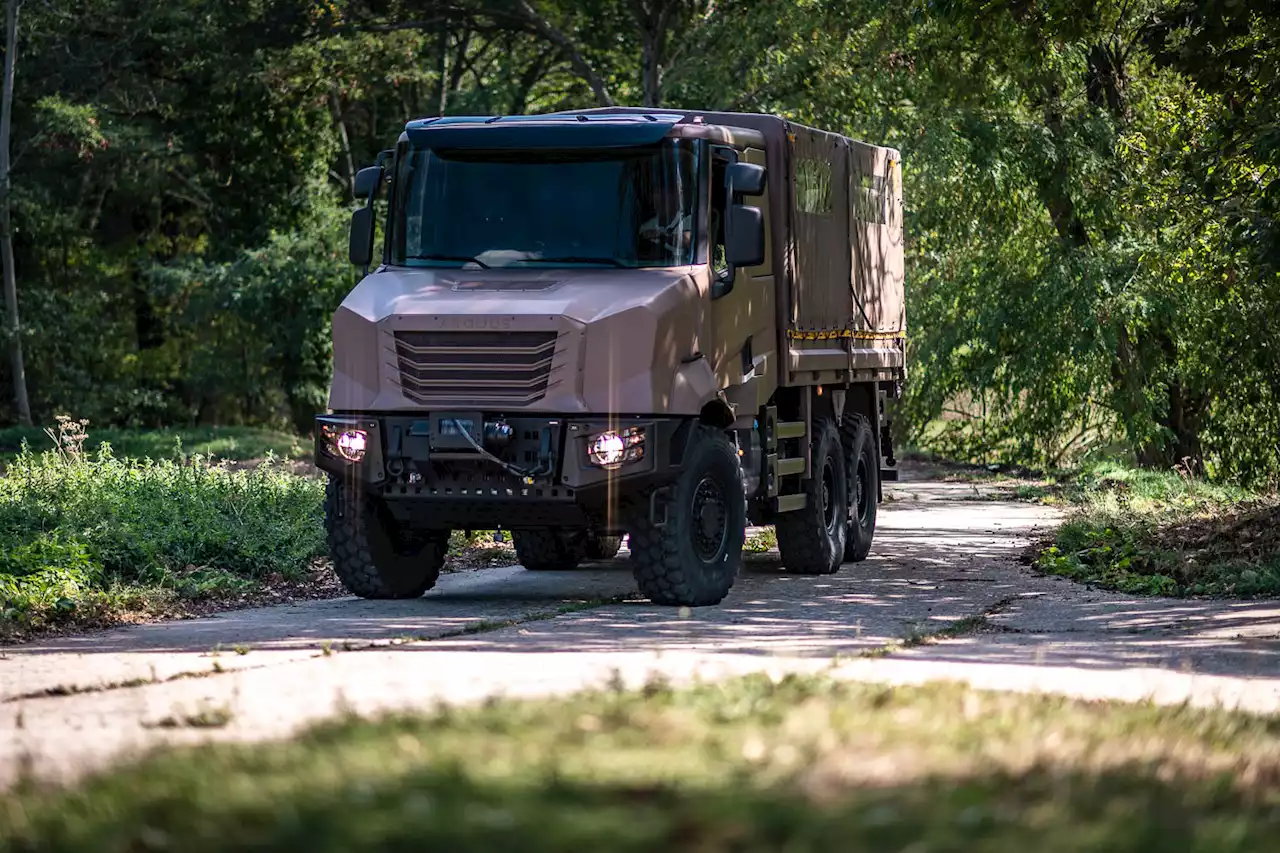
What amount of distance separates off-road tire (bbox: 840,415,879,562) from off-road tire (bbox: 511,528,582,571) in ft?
8.26

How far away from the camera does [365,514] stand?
1420cm

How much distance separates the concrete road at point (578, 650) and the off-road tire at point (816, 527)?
31 cm

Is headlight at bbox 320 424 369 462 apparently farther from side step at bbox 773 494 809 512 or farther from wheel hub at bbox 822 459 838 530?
wheel hub at bbox 822 459 838 530

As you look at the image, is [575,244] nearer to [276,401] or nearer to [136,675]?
[136,675]

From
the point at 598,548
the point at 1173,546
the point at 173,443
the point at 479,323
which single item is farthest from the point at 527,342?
the point at 173,443

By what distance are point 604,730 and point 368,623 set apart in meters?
6.44

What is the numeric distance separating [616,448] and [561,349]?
73 centimetres

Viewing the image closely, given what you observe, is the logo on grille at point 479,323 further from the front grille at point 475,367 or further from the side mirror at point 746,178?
the side mirror at point 746,178

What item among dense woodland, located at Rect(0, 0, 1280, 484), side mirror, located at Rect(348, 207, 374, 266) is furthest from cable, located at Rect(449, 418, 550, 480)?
dense woodland, located at Rect(0, 0, 1280, 484)

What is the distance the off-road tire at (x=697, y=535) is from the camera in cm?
1371

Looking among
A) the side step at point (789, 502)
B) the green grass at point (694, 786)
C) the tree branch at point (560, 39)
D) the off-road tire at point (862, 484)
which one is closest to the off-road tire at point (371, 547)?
the side step at point (789, 502)

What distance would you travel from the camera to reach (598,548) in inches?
715

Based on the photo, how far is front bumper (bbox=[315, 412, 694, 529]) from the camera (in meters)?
13.4

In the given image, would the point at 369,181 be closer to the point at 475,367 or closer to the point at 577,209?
the point at 577,209
